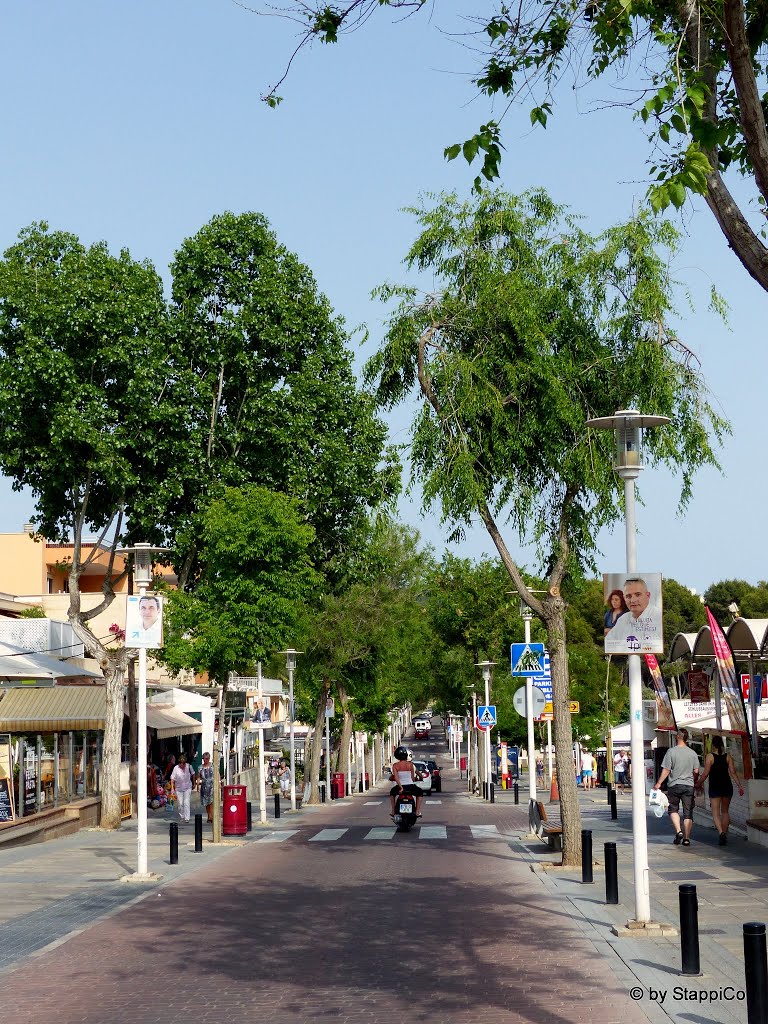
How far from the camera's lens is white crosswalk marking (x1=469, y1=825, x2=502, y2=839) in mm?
25803

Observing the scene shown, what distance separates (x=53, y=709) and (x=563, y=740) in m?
14.3

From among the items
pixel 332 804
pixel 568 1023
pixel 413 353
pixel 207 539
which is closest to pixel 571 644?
pixel 332 804

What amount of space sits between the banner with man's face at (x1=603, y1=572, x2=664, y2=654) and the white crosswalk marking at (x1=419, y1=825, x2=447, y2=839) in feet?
47.5

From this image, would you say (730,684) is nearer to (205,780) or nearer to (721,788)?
(721,788)

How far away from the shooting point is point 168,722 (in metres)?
41.3

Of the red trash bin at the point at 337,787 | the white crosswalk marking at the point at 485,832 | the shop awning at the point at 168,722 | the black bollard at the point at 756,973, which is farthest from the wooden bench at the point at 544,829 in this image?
the red trash bin at the point at 337,787

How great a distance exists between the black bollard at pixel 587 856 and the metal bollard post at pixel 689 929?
19.9ft

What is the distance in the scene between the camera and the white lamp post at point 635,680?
39.9 feet

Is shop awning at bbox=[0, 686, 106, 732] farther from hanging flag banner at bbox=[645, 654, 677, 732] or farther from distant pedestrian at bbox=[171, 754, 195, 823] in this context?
hanging flag banner at bbox=[645, 654, 677, 732]

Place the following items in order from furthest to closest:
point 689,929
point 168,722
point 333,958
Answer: point 168,722, point 333,958, point 689,929

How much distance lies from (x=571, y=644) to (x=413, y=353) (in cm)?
6770

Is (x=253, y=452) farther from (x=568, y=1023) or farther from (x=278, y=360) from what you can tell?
(x=568, y=1023)

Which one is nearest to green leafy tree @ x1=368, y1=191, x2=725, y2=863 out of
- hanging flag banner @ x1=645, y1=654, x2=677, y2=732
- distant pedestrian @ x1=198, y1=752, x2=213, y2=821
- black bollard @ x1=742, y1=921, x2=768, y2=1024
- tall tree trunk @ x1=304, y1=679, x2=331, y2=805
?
hanging flag banner @ x1=645, y1=654, x2=677, y2=732

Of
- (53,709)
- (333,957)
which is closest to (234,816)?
(53,709)
